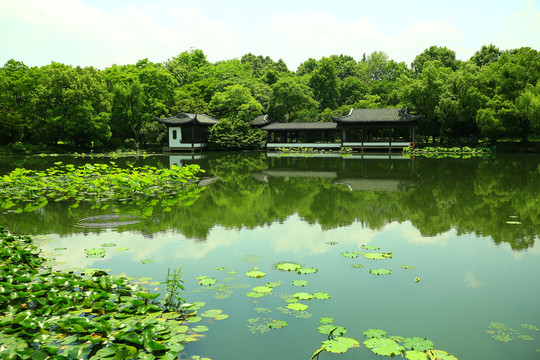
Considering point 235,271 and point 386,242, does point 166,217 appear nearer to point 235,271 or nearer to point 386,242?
point 235,271

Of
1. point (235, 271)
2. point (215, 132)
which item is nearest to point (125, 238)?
point (235, 271)

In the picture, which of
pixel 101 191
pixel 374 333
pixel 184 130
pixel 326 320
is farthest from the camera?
pixel 184 130

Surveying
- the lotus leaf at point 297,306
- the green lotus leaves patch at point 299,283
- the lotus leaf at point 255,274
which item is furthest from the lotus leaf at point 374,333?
the lotus leaf at point 255,274

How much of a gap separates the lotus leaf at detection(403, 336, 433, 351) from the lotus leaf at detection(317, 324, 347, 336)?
547mm

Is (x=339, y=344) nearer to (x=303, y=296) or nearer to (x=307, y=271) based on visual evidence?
(x=303, y=296)

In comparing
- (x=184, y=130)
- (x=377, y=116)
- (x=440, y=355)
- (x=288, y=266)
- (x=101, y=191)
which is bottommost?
(x=440, y=355)

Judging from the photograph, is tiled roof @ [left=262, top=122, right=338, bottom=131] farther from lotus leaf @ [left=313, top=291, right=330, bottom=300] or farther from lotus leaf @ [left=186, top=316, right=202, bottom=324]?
lotus leaf @ [left=186, top=316, right=202, bottom=324]

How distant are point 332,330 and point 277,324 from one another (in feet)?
1.76

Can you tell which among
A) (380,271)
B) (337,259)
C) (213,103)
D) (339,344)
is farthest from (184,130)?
(339,344)

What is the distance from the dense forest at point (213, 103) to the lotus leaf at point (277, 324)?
3007 centimetres

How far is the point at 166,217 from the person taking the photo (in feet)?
28.1

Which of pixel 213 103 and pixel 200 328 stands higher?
pixel 213 103

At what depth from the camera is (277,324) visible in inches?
149

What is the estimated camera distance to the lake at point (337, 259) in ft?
11.9
